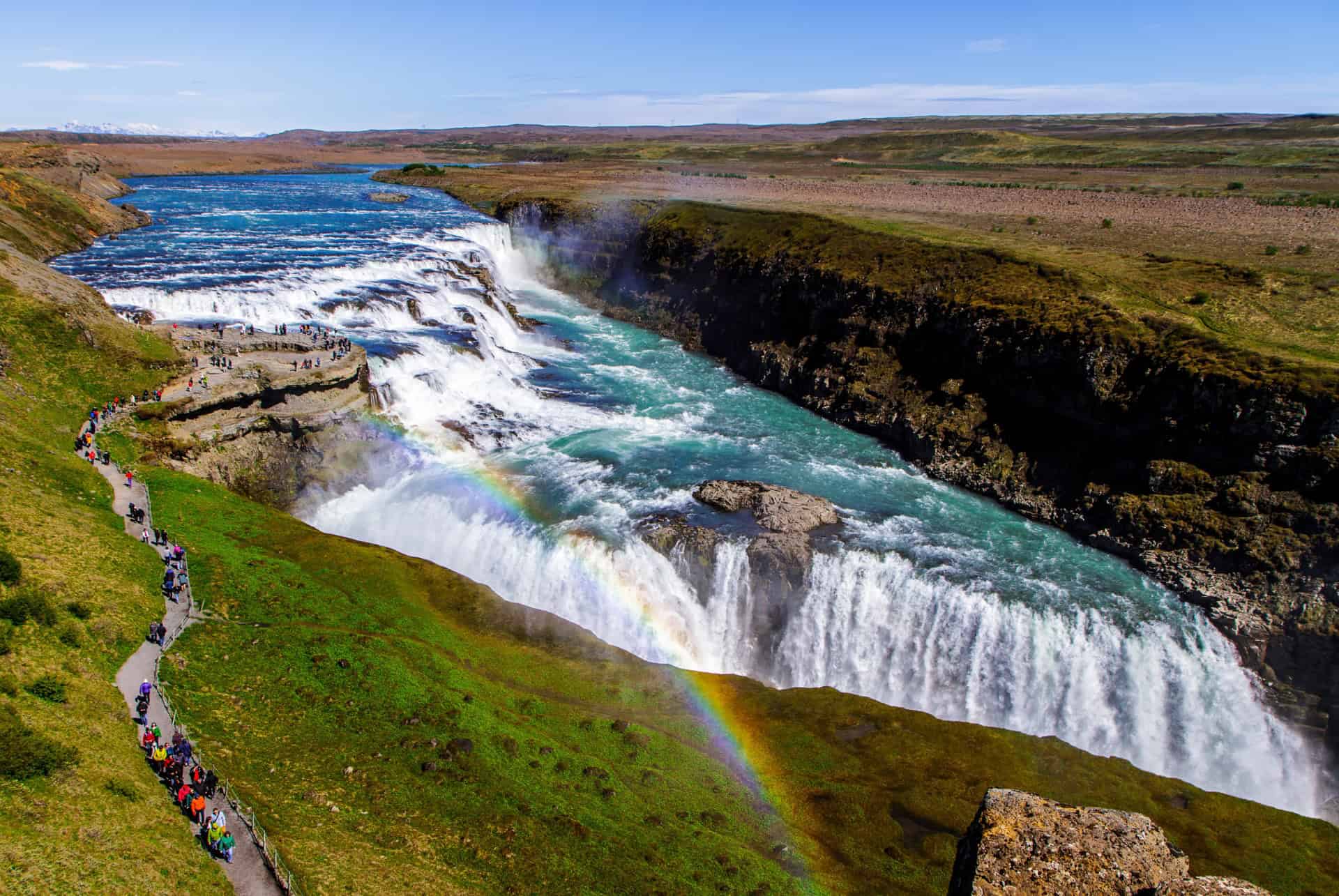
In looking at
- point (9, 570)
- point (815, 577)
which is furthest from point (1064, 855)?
point (9, 570)

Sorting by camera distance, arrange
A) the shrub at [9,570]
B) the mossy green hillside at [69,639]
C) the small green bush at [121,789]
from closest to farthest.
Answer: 1. the mossy green hillside at [69,639]
2. the small green bush at [121,789]
3. the shrub at [9,570]

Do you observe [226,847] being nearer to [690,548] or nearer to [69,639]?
[69,639]

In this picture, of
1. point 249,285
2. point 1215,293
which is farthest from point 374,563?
point 1215,293

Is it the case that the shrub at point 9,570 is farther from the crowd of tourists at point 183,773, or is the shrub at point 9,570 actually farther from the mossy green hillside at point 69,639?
the crowd of tourists at point 183,773

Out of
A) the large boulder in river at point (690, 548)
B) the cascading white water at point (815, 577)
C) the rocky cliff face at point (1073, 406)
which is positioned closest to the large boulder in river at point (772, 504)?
the cascading white water at point (815, 577)

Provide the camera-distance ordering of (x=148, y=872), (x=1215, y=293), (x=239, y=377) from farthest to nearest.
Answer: (x=1215, y=293), (x=239, y=377), (x=148, y=872)

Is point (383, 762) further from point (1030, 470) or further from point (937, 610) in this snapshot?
point (1030, 470)

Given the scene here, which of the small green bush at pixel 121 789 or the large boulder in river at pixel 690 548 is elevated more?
the small green bush at pixel 121 789

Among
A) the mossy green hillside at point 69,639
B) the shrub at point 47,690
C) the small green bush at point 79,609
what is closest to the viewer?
the mossy green hillside at point 69,639
